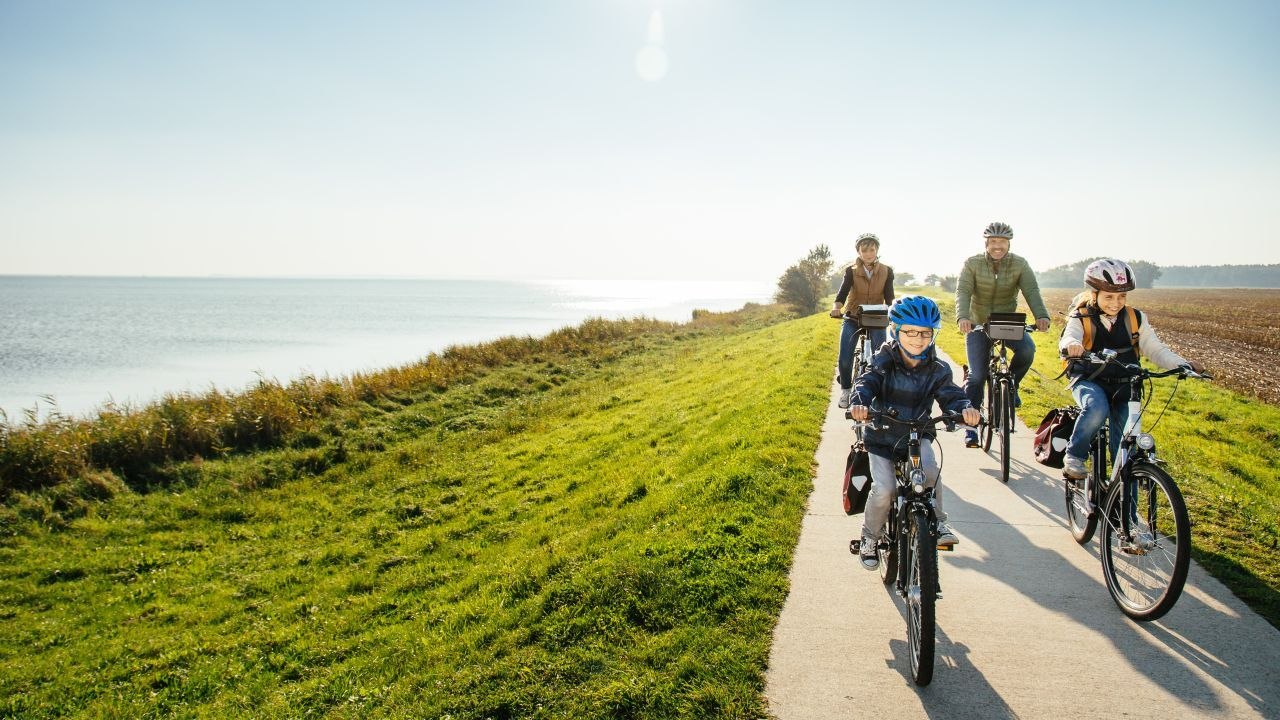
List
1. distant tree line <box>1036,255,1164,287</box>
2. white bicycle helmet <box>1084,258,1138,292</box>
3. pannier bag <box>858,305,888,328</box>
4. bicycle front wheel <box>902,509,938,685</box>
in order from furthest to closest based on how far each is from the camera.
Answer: distant tree line <box>1036,255,1164,287</box>
pannier bag <box>858,305,888,328</box>
white bicycle helmet <box>1084,258,1138,292</box>
bicycle front wheel <box>902,509,938,685</box>

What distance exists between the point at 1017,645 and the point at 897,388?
1800mm

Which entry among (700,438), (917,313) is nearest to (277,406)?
(700,438)

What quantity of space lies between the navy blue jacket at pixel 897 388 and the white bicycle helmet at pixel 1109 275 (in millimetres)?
1660

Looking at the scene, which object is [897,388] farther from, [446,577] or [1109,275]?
[446,577]

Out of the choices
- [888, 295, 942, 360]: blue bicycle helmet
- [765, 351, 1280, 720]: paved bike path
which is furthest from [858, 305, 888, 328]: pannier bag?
[888, 295, 942, 360]: blue bicycle helmet

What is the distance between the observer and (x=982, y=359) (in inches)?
297

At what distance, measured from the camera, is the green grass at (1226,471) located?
4855 millimetres

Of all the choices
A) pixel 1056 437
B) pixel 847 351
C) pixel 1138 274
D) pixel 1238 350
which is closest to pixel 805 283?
pixel 1238 350

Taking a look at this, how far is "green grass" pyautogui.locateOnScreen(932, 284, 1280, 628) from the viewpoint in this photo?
486 centimetres

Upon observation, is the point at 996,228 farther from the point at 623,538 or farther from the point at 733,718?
the point at 733,718

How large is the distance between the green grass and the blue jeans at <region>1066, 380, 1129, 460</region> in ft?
1.70

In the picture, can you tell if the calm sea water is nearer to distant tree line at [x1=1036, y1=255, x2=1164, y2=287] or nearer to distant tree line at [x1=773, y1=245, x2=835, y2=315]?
distant tree line at [x1=773, y1=245, x2=835, y2=315]

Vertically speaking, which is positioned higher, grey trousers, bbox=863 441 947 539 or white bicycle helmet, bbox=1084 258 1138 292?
white bicycle helmet, bbox=1084 258 1138 292

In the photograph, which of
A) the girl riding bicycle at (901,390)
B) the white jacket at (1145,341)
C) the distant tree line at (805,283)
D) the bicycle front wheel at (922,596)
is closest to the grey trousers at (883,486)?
the girl riding bicycle at (901,390)
